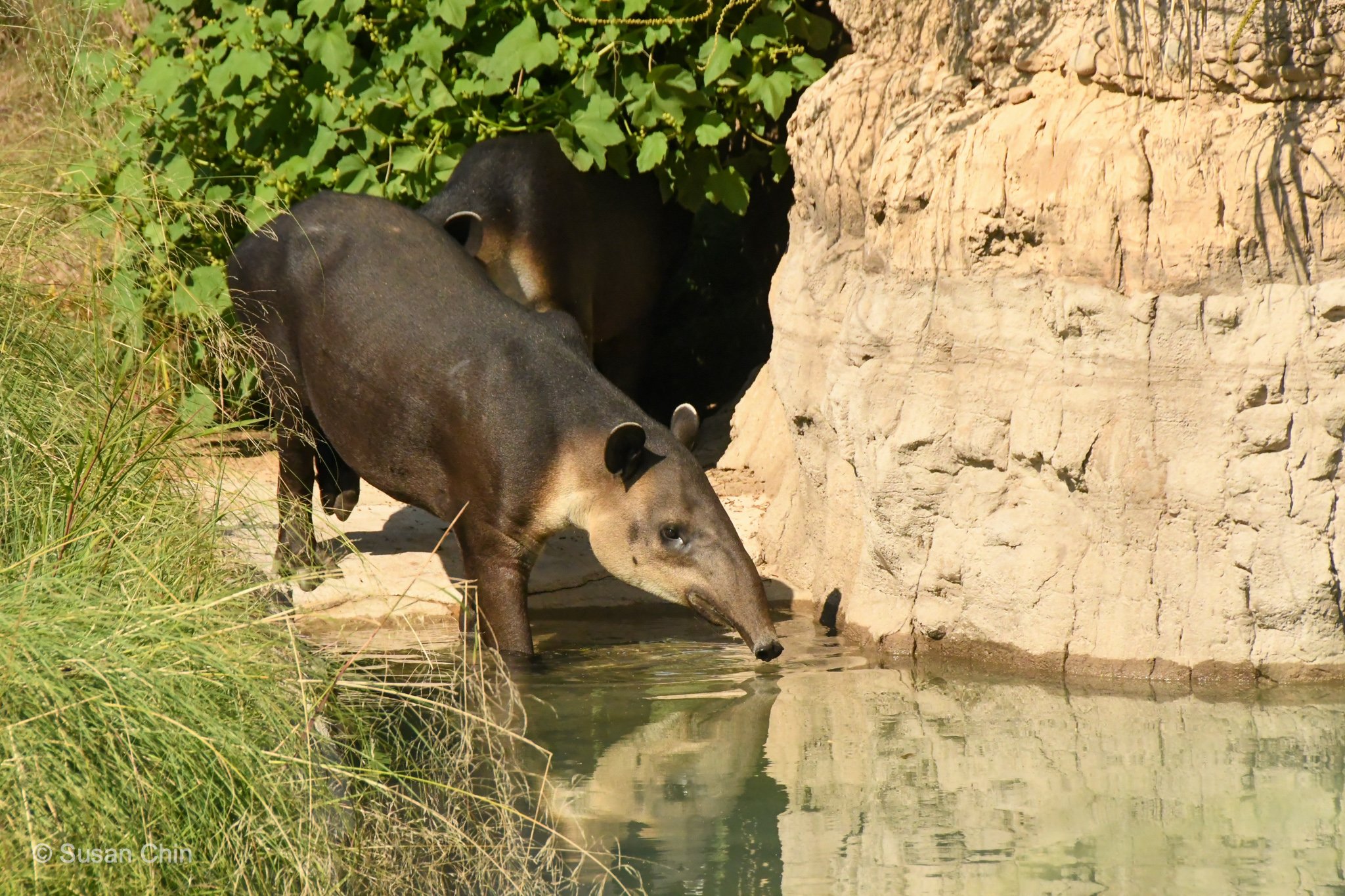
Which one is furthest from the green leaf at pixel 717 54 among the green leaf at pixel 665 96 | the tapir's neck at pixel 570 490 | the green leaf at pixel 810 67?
the tapir's neck at pixel 570 490

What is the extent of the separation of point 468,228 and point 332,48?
121 centimetres

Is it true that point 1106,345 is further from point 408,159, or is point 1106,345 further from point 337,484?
point 337,484

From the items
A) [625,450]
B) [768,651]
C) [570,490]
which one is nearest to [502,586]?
[570,490]

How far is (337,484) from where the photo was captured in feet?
27.9

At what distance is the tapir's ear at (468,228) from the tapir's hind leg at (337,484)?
4.33 ft

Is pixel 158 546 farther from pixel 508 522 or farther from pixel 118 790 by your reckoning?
pixel 508 522

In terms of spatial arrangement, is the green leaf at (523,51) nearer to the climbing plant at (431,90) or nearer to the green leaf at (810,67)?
the climbing plant at (431,90)

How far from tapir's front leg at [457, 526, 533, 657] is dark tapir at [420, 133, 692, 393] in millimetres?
1682

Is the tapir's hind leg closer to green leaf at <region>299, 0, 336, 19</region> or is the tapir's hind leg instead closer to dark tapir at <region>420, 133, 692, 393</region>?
dark tapir at <region>420, 133, 692, 393</region>

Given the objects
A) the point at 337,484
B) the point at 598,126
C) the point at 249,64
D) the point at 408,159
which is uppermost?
the point at 249,64

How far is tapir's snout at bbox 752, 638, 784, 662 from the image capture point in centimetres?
652

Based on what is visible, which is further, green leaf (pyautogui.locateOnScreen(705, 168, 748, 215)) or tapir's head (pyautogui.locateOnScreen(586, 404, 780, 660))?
green leaf (pyautogui.locateOnScreen(705, 168, 748, 215))

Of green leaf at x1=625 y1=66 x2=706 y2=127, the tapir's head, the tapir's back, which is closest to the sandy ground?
the tapir's back

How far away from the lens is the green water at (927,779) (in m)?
4.46
